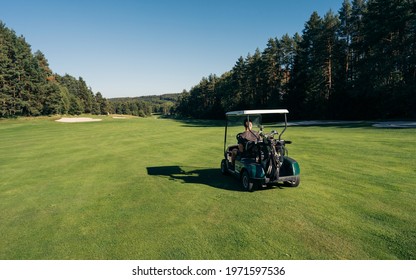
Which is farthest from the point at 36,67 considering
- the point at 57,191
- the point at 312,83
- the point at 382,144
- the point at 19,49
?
the point at 382,144

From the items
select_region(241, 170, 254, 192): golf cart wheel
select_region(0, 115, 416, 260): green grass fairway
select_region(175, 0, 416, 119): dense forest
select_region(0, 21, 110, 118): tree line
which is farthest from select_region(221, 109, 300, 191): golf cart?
select_region(0, 21, 110, 118): tree line

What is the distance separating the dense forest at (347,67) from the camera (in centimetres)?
3278

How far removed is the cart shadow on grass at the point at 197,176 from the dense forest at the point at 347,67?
1244 inches

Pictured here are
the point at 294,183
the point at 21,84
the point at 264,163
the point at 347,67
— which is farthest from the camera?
the point at 21,84

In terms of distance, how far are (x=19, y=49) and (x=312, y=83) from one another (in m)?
63.5

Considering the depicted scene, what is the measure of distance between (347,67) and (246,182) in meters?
45.8

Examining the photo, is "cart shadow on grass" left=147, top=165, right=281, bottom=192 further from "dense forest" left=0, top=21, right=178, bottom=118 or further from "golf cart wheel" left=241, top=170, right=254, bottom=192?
"dense forest" left=0, top=21, right=178, bottom=118

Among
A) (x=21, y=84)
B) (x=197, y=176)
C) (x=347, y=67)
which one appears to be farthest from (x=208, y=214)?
(x=21, y=84)

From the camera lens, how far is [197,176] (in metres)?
10.1

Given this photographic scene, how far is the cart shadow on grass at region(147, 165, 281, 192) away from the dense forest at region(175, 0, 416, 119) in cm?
3159

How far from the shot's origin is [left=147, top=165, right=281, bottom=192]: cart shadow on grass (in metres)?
8.79

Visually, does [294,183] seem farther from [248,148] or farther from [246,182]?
[248,148]

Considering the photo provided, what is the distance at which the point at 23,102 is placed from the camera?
56.1 meters
